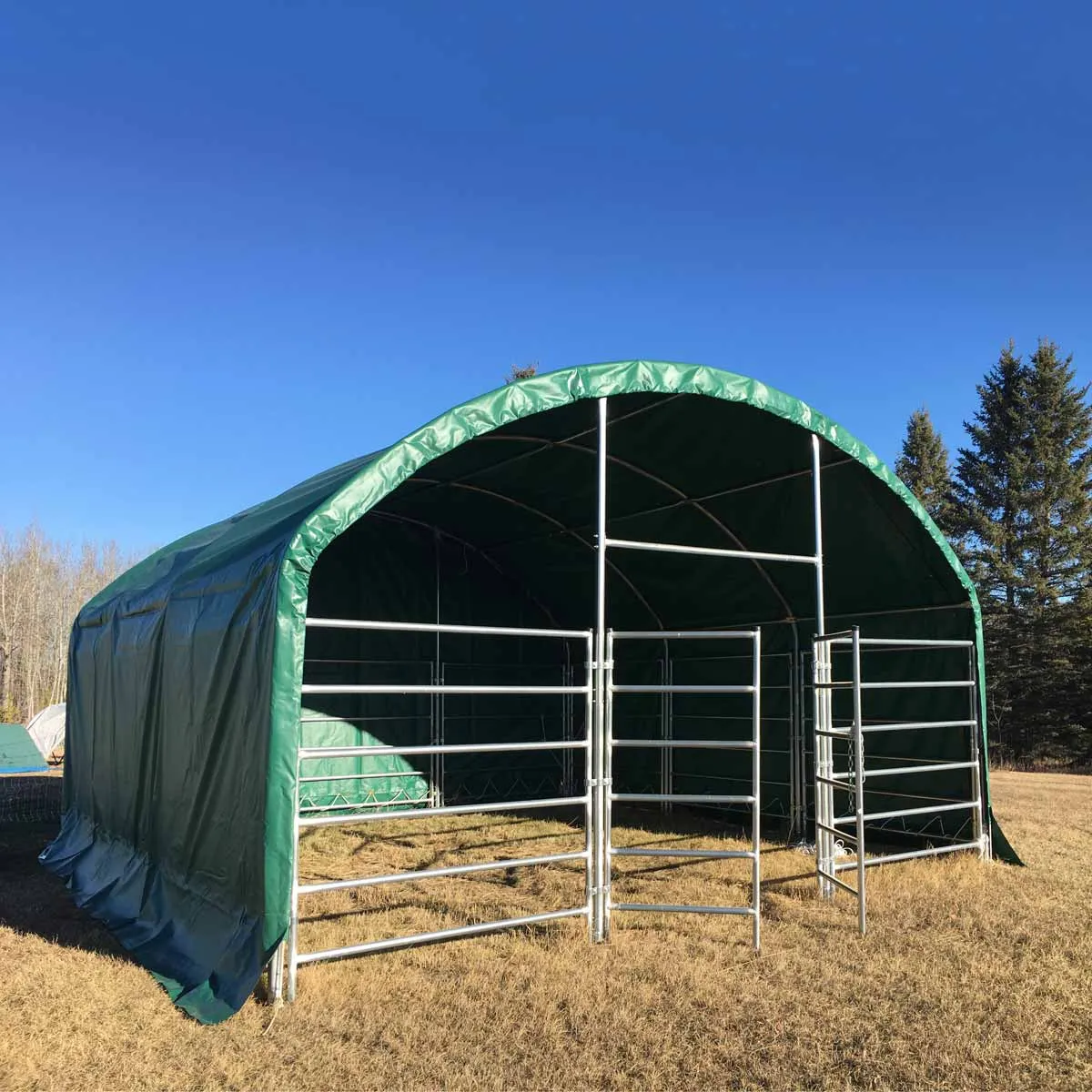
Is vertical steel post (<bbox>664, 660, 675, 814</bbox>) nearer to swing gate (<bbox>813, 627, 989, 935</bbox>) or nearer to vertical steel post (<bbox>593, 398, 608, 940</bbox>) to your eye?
swing gate (<bbox>813, 627, 989, 935</bbox>)

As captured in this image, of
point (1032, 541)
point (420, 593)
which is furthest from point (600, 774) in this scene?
point (1032, 541)

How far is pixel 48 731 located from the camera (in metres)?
19.6

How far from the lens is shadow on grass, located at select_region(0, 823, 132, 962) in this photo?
214 inches

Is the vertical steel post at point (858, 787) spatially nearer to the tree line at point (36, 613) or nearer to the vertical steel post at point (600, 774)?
the vertical steel post at point (600, 774)

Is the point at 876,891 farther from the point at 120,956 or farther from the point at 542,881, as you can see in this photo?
the point at 120,956

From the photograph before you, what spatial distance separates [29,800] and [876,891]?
10.7 meters

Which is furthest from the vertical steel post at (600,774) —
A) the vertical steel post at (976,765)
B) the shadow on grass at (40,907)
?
the vertical steel post at (976,765)

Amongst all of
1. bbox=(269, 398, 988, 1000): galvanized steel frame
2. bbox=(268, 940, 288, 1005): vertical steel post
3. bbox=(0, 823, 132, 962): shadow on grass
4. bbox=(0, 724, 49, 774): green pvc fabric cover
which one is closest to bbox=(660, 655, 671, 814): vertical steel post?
bbox=(269, 398, 988, 1000): galvanized steel frame

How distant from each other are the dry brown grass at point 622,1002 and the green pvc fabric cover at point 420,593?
407 millimetres

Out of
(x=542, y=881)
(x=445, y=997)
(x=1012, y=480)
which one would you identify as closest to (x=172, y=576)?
(x=542, y=881)

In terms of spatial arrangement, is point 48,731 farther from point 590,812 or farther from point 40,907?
point 590,812

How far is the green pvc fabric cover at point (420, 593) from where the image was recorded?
15.6 feet

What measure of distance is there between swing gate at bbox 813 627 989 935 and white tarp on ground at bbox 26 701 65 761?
1697cm

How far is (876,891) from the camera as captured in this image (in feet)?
20.9
